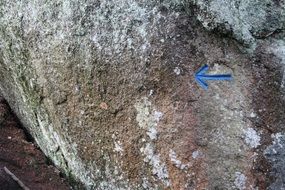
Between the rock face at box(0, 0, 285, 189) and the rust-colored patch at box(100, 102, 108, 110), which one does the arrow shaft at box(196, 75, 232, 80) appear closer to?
the rock face at box(0, 0, 285, 189)

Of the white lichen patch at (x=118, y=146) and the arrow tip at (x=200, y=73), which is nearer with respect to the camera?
the arrow tip at (x=200, y=73)

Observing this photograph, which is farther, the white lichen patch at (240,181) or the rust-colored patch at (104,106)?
the rust-colored patch at (104,106)

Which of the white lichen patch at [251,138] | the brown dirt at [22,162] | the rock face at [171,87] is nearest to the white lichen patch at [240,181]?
the rock face at [171,87]

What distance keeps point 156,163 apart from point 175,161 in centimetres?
8

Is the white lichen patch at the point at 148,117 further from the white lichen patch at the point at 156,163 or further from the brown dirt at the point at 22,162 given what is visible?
the brown dirt at the point at 22,162

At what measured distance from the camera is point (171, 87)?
65.7 inches

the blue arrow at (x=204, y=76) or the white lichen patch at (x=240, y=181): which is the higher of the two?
the blue arrow at (x=204, y=76)

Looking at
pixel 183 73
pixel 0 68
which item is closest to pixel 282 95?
pixel 183 73

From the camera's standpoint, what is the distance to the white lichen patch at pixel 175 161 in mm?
1688

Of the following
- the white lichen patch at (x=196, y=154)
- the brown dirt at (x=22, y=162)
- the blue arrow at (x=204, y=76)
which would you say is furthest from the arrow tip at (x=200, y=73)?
the brown dirt at (x=22, y=162)

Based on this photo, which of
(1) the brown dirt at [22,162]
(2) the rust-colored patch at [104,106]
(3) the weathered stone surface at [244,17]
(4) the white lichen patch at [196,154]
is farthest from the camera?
(1) the brown dirt at [22,162]

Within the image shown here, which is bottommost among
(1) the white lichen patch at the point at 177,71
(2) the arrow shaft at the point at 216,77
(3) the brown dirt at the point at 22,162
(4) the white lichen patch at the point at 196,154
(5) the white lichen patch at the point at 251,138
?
(3) the brown dirt at the point at 22,162

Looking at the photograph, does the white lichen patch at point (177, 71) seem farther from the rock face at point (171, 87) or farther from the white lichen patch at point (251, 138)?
the white lichen patch at point (251, 138)

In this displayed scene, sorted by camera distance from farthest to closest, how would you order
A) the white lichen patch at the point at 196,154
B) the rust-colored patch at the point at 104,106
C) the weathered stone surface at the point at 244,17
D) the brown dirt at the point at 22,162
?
the brown dirt at the point at 22,162
the rust-colored patch at the point at 104,106
the white lichen patch at the point at 196,154
the weathered stone surface at the point at 244,17
